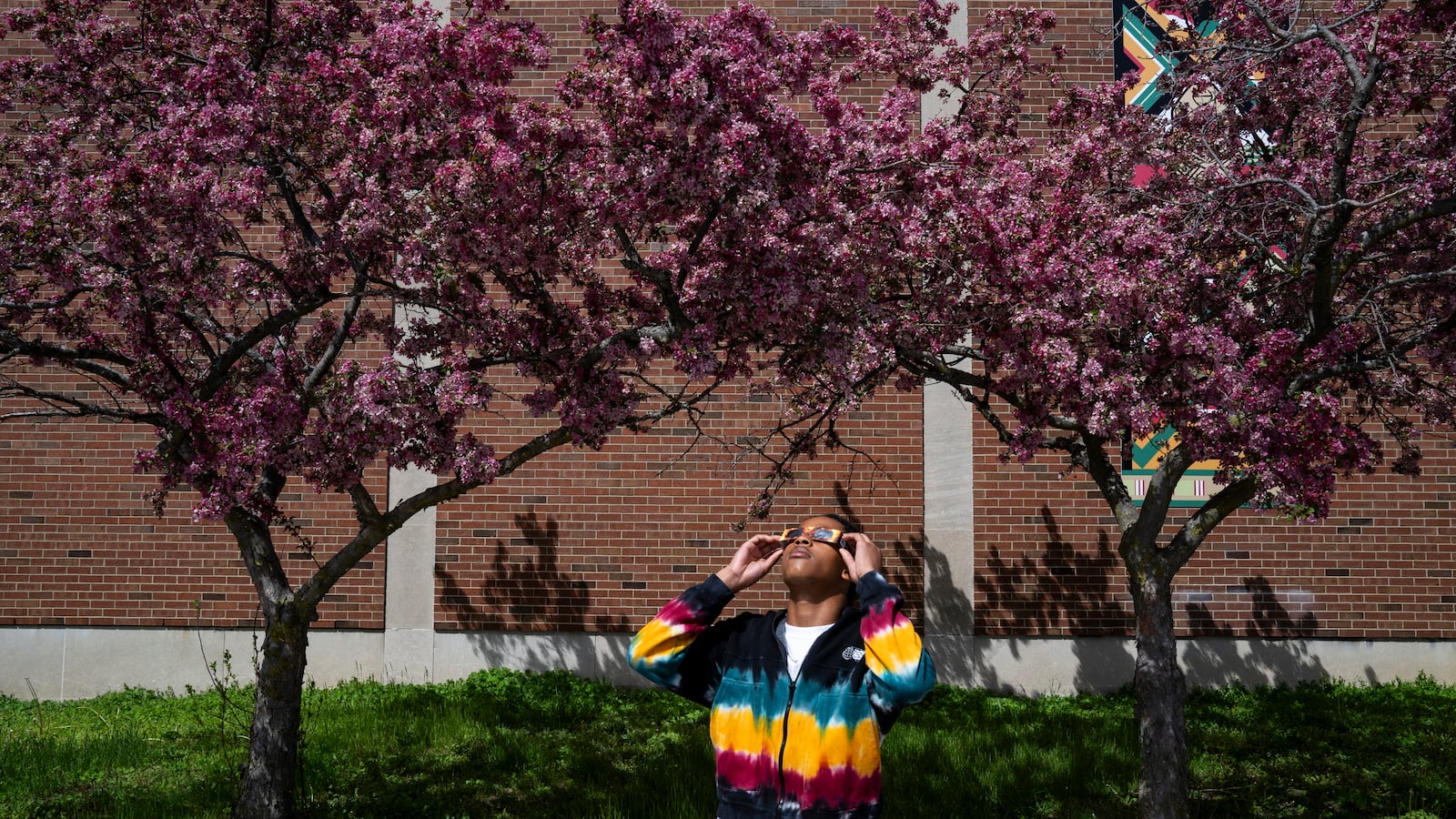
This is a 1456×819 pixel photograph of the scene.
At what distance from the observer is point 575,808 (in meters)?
6.64

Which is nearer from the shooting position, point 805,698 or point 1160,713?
point 805,698

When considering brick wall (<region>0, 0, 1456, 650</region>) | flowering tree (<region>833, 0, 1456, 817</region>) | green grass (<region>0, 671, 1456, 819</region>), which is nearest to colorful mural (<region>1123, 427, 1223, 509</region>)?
brick wall (<region>0, 0, 1456, 650</region>)

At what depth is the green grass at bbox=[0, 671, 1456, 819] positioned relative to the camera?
6734mm

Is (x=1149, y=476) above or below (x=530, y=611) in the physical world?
above

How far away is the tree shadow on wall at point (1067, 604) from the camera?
963cm

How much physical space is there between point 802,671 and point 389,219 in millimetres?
3297

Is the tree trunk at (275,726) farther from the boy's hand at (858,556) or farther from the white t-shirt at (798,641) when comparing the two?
the boy's hand at (858,556)

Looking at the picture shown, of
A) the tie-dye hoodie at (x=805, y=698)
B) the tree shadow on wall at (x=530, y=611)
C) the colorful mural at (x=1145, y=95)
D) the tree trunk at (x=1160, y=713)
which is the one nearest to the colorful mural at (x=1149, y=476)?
the colorful mural at (x=1145, y=95)

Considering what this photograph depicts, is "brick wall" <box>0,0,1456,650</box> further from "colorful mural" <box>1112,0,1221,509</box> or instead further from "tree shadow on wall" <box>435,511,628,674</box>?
"colorful mural" <box>1112,0,1221,509</box>

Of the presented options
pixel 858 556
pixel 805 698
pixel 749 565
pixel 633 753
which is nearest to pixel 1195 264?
pixel 858 556

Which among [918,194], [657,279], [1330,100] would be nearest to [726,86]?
[657,279]

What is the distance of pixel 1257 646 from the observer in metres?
9.64

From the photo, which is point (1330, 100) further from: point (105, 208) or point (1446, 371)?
point (105, 208)

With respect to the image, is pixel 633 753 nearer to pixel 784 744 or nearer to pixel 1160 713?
pixel 1160 713
